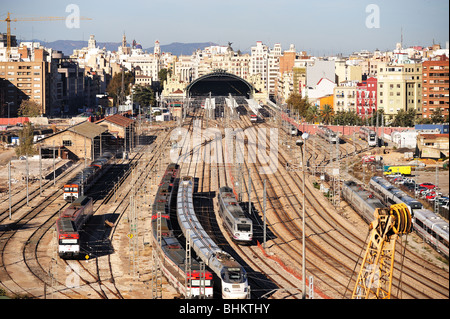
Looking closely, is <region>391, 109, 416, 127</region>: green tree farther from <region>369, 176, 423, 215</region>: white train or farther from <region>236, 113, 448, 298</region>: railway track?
<region>369, 176, 423, 215</region>: white train

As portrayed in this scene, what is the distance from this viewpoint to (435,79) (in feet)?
115

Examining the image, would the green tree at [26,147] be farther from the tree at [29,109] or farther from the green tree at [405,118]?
the green tree at [405,118]

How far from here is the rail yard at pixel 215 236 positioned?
16.8 metres

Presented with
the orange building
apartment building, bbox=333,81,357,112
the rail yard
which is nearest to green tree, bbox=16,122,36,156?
the rail yard

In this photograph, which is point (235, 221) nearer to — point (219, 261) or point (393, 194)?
point (219, 261)

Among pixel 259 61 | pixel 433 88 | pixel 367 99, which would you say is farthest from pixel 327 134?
pixel 259 61

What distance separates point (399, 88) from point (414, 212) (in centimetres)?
3434

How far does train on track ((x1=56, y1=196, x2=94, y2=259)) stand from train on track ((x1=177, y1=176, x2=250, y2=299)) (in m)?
3.21

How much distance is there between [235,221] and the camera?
2133cm

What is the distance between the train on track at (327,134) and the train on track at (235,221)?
22889 mm

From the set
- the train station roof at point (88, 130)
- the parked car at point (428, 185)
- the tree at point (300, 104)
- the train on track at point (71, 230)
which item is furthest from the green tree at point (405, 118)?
the train on track at point (71, 230)

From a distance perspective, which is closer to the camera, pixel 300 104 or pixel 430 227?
pixel 430 227
